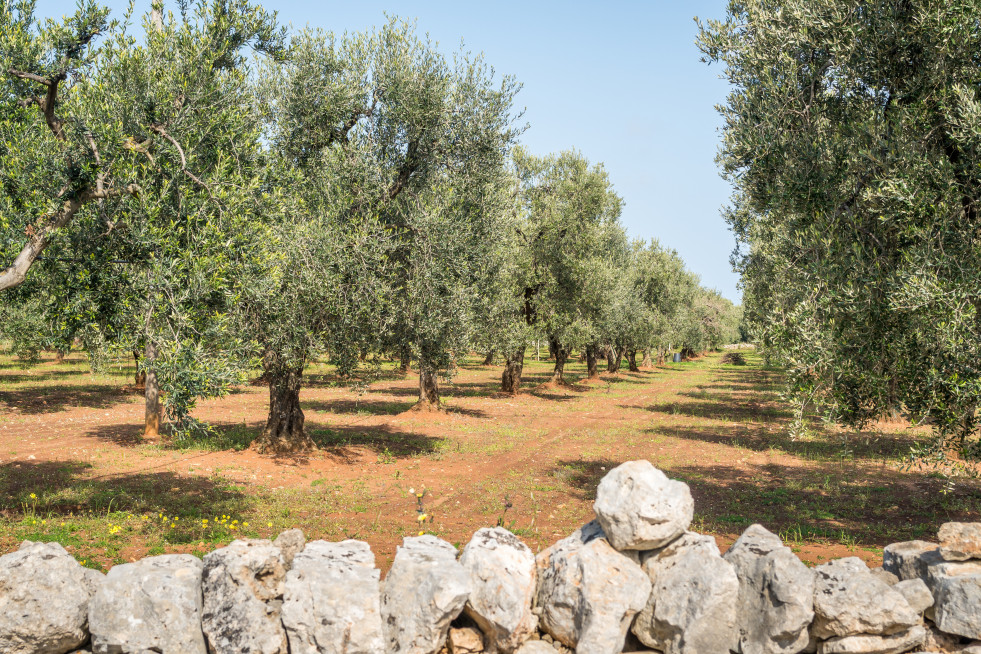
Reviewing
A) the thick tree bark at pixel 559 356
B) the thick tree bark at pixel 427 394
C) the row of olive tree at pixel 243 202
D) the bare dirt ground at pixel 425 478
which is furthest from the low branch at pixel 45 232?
the thick tree bark at pixel 559 356

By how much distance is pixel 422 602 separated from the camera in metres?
7.40

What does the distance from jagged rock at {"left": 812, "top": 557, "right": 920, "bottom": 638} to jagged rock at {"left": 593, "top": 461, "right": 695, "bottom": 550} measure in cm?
183

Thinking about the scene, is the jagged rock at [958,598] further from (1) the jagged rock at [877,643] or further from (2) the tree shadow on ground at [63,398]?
(2) the tree shadow on ground at [63,398]

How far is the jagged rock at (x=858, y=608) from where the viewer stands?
742 cm

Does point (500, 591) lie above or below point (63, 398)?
above

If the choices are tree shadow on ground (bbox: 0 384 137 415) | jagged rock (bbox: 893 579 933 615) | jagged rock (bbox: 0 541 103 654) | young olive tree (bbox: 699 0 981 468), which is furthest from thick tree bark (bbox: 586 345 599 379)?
jagged rock (bbox: 0 541 103 654)

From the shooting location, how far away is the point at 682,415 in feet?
115

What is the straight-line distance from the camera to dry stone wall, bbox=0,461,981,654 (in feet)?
23.5

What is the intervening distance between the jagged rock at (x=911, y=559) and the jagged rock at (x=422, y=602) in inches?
236

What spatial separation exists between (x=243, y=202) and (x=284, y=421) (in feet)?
33.2

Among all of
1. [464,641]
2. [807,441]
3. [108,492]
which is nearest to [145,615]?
[464,641]

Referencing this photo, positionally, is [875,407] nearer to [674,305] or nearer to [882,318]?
[882,318]

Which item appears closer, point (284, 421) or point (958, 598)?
point (958, 598)

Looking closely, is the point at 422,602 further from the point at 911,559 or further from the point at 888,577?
the point at 911,559
